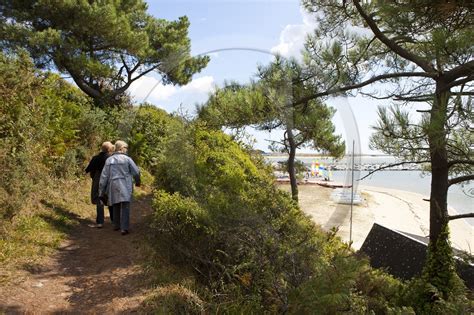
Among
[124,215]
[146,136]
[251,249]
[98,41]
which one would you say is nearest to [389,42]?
[251,249]

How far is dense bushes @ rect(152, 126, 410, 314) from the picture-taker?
3407 millimetres

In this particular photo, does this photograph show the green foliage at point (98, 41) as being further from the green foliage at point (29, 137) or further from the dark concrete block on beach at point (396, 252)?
the dark concrete block on beach at point (396, 252)

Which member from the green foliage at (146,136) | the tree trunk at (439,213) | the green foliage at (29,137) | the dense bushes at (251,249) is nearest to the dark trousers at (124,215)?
the dense bushes at (251,249)

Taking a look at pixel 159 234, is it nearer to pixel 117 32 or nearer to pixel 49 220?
pixel 49 220

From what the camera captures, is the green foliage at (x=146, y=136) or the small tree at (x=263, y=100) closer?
the small tree at (x=263, y=100)

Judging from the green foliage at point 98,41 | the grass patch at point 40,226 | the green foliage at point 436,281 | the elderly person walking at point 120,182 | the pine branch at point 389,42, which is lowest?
the green foliage at point 436,281

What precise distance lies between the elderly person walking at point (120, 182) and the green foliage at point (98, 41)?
7263 millimetres

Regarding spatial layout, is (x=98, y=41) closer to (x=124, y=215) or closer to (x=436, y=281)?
(x=124, y=215)

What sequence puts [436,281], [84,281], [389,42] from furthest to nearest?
[389,42]
[436,281]
[84,281]

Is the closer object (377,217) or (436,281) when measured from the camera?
(436,281)

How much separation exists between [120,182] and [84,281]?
7.03 feet

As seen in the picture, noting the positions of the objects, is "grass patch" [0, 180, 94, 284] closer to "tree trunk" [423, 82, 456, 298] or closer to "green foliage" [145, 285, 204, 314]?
"green foliage" [145, 285, 204, 314]

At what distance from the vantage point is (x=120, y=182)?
6363 millimetres

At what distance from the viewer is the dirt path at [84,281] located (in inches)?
148
